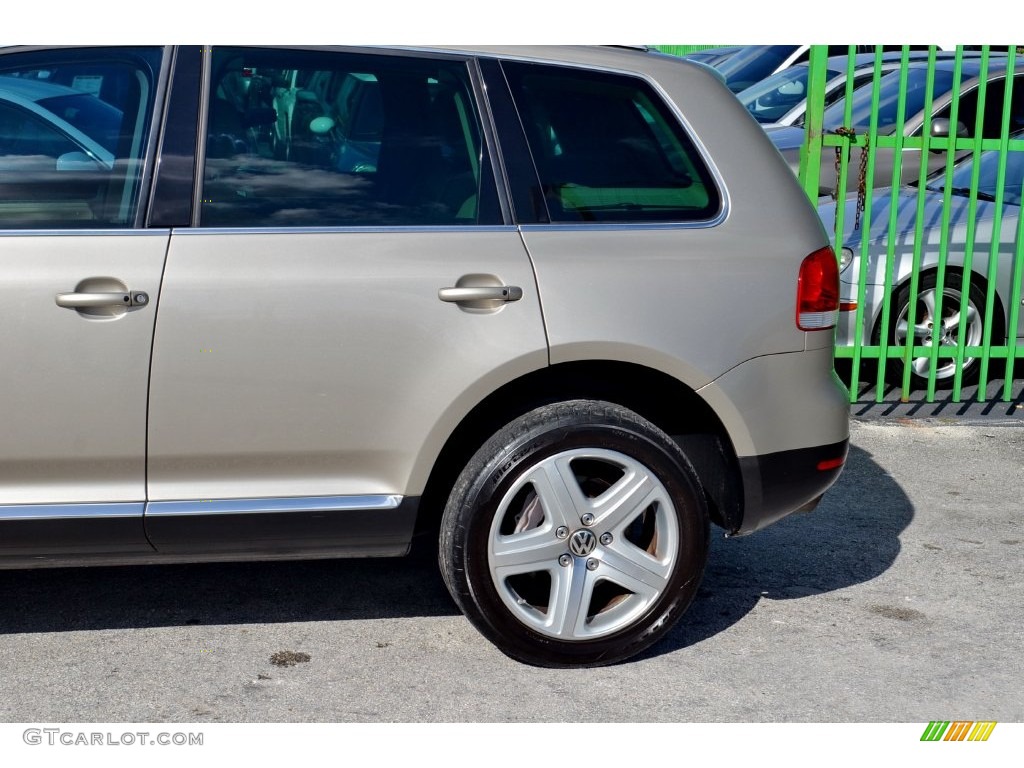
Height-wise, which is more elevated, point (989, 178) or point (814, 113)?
point (814, 113)

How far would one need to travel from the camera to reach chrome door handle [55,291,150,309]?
10.3ft

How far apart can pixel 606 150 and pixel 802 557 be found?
6.09 ft

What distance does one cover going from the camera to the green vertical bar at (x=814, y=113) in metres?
6.22

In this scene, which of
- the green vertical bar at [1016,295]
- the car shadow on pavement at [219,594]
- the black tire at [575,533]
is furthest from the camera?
the green vertical bar at [1016,295]

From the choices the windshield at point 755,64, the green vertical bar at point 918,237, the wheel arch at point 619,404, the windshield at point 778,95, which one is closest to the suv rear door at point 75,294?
the wheel arch at point 619,404

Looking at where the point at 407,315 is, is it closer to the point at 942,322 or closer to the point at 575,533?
the point at 575,533

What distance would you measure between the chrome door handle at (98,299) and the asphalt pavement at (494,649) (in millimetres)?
1075

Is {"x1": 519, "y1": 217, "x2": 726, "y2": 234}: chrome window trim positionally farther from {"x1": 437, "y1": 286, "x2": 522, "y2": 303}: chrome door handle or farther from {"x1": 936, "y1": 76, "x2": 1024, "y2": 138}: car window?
{"x1": 936, "y1": 76, "x2": 1024, "y2": 138}: car window

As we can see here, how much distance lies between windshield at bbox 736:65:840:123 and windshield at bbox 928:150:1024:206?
3268 millimetres

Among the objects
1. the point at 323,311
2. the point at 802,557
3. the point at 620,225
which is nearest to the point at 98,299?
the point at 323,311

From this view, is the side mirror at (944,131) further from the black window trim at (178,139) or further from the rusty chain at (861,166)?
the black window trim at (178,139)

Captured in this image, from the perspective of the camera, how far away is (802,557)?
4555mm

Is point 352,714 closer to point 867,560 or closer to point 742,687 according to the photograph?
point 742,687

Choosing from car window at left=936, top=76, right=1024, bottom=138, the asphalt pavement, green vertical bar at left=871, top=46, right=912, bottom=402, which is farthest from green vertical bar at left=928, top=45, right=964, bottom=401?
the asphalt pavement
